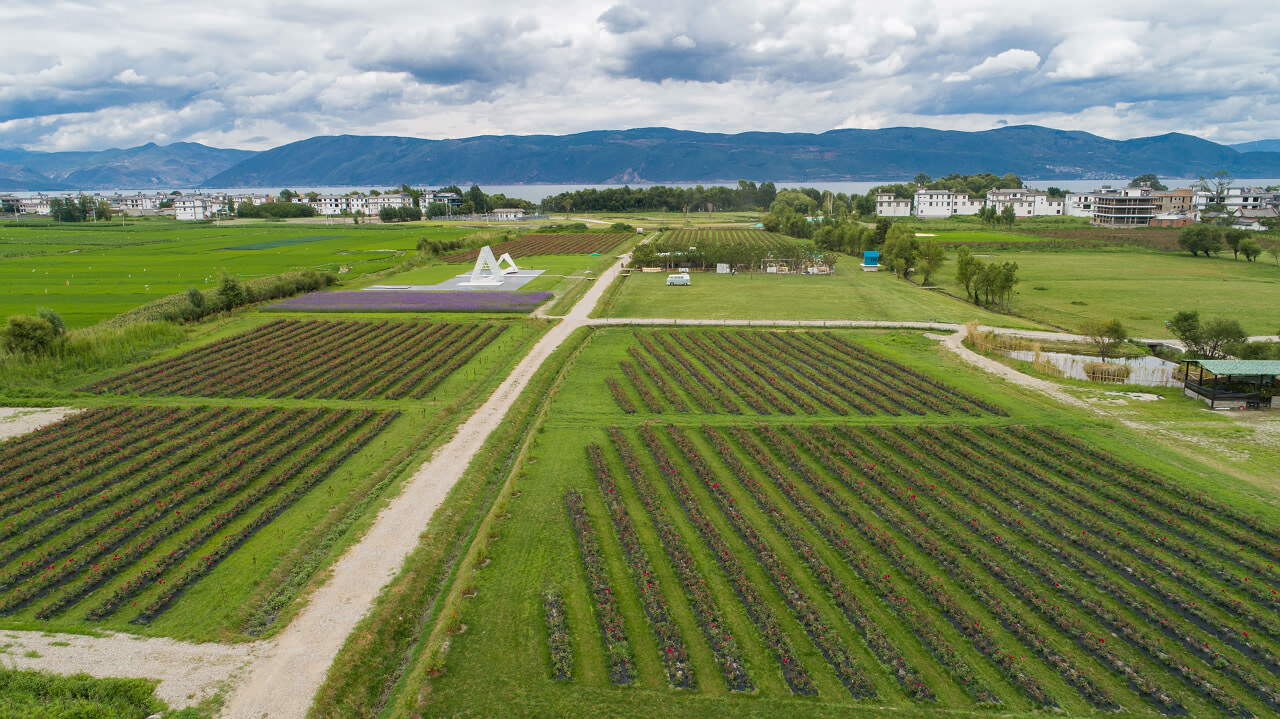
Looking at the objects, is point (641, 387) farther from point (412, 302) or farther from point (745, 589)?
point (412, 302)

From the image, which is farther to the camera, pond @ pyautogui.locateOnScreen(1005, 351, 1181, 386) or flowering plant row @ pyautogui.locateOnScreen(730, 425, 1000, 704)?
pond @ pyautogui.locateOnScreen(1005, 351, 1181, 386)

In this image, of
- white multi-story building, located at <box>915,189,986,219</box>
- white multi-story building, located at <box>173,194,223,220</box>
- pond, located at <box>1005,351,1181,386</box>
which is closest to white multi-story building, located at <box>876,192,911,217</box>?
white multi-story building, located at <box>915,189,986,219</box>

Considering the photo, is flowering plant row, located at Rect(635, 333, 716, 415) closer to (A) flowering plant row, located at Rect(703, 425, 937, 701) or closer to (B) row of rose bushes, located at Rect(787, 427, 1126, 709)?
(B) row of rose bushes, located at Rect(787, 427, 1126, 709)

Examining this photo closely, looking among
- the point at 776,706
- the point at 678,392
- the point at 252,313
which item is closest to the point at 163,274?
the point at 252,313

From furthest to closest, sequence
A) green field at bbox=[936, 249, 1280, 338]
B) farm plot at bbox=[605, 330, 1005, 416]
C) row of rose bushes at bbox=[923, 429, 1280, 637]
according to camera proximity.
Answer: green field at bbox=[936, 249, 1280, 338]
farm plot at bbox=[605, 330, 1005, 416]
row of rose bushes at bbox=[923, 429, 1280, 637]

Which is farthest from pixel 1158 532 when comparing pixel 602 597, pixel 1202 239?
pixel 1202 239

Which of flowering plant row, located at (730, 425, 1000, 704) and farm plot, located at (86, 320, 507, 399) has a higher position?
farm plot, located at (86, 320, 507, 399)

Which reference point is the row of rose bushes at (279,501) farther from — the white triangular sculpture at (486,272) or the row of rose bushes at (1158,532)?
the white triangular sculpture at (486,272)

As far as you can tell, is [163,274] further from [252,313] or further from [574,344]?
[574,344]
